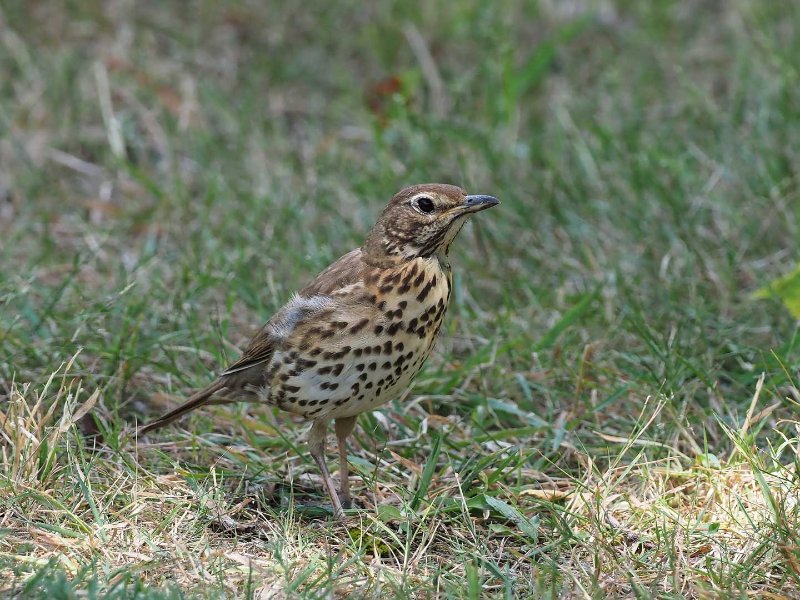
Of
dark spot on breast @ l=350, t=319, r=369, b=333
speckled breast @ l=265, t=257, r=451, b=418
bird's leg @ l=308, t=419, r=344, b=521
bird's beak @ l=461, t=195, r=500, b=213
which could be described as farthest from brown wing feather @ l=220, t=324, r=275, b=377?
bird's beak @ l=461, t=195, r=500, b=213

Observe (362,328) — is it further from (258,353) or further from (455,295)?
(455,295)

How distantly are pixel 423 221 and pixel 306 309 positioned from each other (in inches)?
21.8

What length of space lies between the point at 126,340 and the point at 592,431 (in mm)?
2076

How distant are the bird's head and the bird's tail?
0.83m

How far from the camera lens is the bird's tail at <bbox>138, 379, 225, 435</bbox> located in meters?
5.02

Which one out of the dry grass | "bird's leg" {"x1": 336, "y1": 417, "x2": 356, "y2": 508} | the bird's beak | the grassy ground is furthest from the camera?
"bird's leg" {"x1": 336, "y1": 417, "x2": 356, "y2": 508}

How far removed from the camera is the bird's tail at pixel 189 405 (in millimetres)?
5020

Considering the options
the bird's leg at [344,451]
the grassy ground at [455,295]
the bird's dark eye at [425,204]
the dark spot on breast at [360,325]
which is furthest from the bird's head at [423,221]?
the grassy ground at [455,295]

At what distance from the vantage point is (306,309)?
Result: 4762mm

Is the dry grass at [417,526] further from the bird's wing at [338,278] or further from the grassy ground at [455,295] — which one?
the bird's wing at [338,278]

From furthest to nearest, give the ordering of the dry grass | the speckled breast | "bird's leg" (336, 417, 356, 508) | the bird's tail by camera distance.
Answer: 1. the bird's tail
2. "bird's leg" (336, 417, 356, 508)
3. the speckled breast
4. the dry grass

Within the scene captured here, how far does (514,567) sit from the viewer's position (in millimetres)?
4312

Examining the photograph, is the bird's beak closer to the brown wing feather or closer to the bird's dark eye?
the bird's dark eye

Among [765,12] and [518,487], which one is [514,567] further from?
[765,12]
